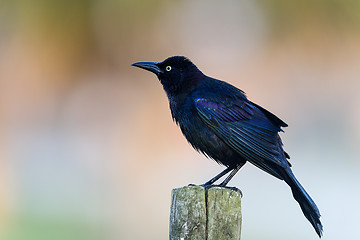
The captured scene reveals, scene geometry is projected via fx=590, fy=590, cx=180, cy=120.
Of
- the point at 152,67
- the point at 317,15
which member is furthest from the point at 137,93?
the point at 152,67

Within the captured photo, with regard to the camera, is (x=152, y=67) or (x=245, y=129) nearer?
(x=245, y=129)

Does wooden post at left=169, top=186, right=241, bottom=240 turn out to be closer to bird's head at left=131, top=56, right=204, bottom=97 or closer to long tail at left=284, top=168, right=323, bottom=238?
long tail at left=284, top=168, right=323, bottom=238

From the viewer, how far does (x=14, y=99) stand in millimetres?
12711

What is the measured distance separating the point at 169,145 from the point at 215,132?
6967 millimetres

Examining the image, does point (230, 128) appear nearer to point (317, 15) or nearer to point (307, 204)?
point (307, 204)

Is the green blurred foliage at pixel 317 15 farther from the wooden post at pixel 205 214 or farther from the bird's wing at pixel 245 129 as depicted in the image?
the wooden post at pixel 205 214

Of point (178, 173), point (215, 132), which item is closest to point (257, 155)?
point (215, 132)

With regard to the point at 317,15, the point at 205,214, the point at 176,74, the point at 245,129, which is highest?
the point at 317,15

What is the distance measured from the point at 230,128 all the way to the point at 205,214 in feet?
4.25

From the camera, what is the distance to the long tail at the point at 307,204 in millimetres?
4279

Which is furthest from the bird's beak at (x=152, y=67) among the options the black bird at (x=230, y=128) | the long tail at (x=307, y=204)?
the long tail at (x=307, y=204)

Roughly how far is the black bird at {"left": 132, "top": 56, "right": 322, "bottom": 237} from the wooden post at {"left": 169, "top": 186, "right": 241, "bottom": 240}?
94cm

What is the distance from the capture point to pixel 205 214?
11.7 feet

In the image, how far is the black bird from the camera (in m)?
4.54
